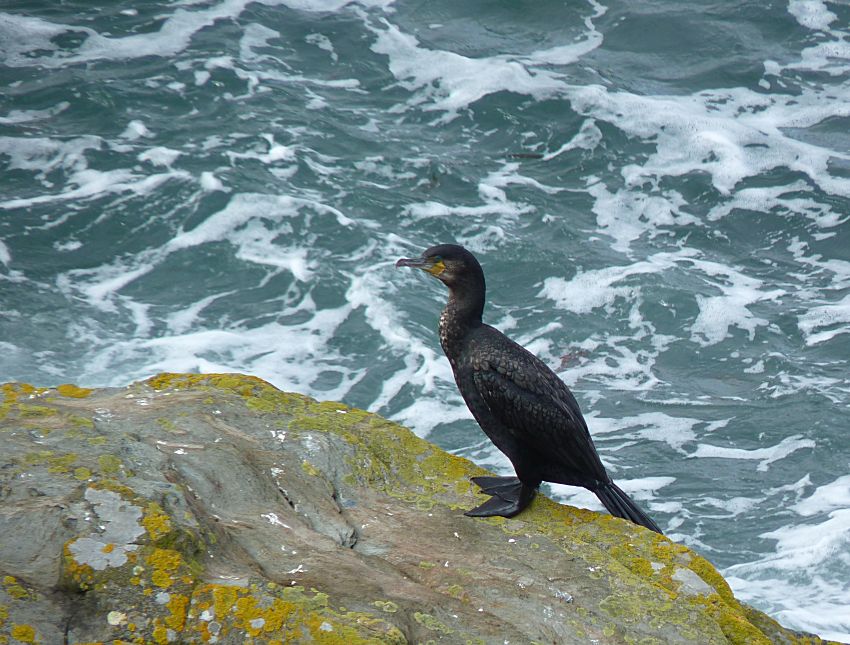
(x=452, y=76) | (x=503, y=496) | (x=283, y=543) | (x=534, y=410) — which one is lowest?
(x=452, y=76)

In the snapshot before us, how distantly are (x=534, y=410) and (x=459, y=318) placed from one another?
2.34ft

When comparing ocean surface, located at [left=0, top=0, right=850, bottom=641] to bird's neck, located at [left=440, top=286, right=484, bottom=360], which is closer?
bird's neck, located at [left=440, top=286, right=484, bottom=360]

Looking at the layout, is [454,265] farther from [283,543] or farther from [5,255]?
[5,255]

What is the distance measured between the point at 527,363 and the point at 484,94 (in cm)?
1143

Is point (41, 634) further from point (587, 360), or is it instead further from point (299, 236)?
point (299, 236)

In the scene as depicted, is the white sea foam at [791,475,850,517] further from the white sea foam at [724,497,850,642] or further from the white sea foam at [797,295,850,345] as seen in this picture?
the white sea foam at [797,295,850,345]

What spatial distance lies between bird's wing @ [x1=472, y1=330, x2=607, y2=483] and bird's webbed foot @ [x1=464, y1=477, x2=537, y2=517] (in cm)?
29

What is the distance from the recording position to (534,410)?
521cm

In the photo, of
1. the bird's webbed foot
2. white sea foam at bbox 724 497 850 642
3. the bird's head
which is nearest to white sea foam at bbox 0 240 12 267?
the bird's head

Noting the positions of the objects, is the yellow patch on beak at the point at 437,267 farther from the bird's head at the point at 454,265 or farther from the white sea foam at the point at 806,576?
the white sea foam at the point at 806,576

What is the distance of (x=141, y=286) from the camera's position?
11961 millimetres

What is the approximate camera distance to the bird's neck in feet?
18.3

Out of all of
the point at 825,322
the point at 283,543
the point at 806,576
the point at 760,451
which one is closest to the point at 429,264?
the point at 283,543

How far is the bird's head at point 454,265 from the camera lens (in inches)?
224
